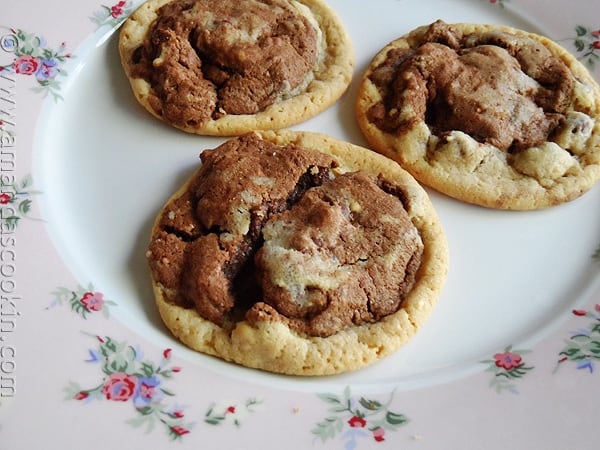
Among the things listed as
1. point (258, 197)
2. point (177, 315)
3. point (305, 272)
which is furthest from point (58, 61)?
point (305, 272)

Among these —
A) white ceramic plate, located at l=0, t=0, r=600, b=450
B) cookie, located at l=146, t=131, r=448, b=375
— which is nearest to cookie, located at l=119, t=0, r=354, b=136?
white ceramic plate, located at l=0, t=0, r=600, b=450

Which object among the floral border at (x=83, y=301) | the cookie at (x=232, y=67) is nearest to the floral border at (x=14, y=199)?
the floral border at (x=83, y=301)

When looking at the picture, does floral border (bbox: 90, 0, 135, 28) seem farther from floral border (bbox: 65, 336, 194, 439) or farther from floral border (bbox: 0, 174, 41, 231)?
floral border (bbox: 65, 336, 194, 439)

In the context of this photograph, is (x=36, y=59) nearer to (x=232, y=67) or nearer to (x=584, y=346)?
(x=232, y=67)

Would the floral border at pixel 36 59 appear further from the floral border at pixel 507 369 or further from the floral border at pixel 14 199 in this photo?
the floral border at pixel 507 369

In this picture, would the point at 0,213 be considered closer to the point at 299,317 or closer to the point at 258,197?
the point at 258,197

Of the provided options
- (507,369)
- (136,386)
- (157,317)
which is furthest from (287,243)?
(507,369)

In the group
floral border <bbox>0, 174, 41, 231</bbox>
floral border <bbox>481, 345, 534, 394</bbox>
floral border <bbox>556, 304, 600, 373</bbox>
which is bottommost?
floral border <bbox>0, 174, 41, 231</bbox>

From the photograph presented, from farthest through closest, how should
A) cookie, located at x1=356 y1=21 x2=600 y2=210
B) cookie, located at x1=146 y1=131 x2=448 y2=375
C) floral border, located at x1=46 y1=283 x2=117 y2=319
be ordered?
cookie, located at x1=356 y1=21 x2=600 y2=210 → floral border, located at x1=46 y1=283 x2=117 y2=319 → cookie, located at x1=146 y1=131 x2=448 y2=375
